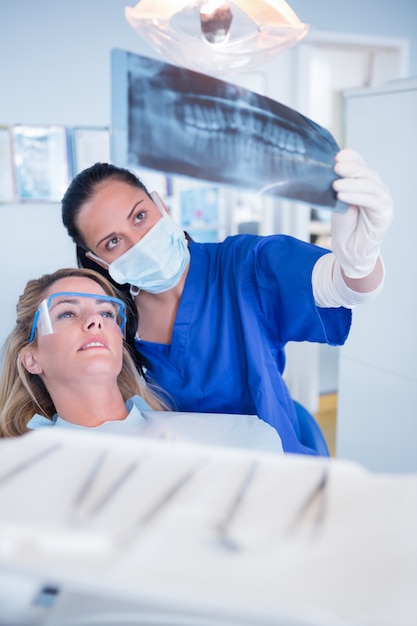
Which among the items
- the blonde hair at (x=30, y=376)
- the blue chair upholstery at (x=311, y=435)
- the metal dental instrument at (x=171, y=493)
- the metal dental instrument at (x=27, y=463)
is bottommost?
the blue chair upholstery at (x=311, y=435)

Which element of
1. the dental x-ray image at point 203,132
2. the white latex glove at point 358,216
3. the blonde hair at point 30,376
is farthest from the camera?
the blonde hair at point 30,376

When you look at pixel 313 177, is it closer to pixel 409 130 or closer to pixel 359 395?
pixel 409 130

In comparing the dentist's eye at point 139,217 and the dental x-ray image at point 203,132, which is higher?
the dental x-ray image at point 203,132

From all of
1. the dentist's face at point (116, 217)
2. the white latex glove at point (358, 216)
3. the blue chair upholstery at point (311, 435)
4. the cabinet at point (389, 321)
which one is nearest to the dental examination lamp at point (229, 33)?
the dentist's face at point (116, 217)

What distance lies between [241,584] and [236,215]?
3.31 m

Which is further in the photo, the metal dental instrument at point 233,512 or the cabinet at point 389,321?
the cabinet at point 389,321

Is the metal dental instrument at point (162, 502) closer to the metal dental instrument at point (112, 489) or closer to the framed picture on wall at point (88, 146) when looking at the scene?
the metal dental instrument at point (112, 489)

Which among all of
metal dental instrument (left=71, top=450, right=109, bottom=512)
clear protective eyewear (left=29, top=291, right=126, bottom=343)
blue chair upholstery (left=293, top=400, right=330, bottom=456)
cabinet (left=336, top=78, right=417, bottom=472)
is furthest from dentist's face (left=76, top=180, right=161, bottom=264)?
cabinet (left=336, top=78, right=417, bottom=472)

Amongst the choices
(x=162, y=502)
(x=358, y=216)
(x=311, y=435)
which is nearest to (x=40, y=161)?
(x=311, y=435)

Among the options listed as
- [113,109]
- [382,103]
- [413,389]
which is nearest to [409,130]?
[382,103]

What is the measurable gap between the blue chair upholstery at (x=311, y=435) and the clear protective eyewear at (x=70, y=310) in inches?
23.9

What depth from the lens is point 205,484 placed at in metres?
0.56

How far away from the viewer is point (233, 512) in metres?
0.52

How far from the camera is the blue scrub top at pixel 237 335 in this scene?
4.76ft
